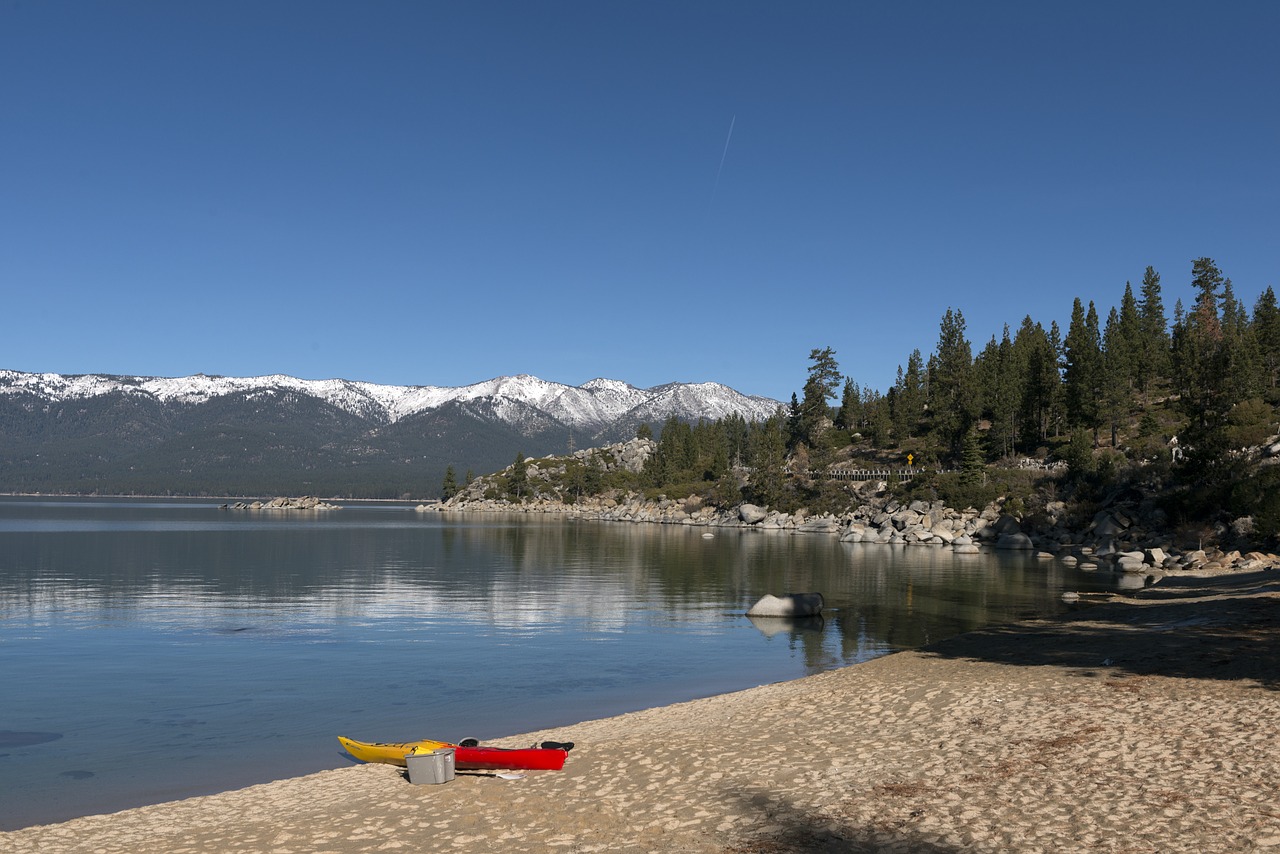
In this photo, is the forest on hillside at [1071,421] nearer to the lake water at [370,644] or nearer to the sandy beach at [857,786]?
the lake water at [370,644]

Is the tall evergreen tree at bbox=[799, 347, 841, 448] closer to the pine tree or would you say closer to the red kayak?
the pine tree

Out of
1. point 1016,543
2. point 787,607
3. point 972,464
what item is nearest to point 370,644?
point 787,607

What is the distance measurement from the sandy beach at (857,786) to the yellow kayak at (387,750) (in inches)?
17.9

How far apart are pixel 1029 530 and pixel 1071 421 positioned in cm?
3795

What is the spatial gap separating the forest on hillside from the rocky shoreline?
9.97 feet

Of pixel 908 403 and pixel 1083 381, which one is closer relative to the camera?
pixel 1083 381

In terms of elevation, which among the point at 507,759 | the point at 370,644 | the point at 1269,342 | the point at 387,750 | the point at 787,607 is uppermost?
the point at 1269,342

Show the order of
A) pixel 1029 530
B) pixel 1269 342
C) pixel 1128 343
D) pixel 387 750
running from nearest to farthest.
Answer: pixel 387 750
pixel 1029 530
pixel 1269 342
pixel 1128 343

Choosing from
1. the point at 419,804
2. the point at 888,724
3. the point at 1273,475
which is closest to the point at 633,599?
the point at 888,724

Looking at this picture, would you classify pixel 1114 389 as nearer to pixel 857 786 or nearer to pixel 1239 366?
pixel 1239 366

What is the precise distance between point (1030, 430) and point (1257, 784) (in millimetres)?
136893

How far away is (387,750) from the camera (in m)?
19.4

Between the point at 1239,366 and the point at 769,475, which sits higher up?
the point at 1239,366

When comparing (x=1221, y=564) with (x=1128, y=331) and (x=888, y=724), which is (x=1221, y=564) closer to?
(x=888, y=724)
